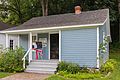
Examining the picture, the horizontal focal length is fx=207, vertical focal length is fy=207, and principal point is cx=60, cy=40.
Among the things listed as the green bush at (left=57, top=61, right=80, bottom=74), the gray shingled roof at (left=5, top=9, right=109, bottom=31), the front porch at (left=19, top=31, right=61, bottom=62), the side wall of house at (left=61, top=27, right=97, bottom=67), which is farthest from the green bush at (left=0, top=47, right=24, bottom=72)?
the side wall of house at (left=61, top=27, right=97, bottom=67)

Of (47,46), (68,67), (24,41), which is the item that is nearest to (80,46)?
(68,67)

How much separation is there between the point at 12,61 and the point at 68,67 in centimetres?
398

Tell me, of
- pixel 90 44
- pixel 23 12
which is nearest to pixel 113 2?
pixel 23 12

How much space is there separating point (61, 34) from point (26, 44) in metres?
4.67

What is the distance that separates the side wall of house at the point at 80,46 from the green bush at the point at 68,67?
0.57 m

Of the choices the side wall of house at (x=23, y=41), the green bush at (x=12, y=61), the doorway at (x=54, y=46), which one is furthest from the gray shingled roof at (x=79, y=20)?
the green bush at (x=12, y=61)

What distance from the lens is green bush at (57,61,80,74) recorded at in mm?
12109

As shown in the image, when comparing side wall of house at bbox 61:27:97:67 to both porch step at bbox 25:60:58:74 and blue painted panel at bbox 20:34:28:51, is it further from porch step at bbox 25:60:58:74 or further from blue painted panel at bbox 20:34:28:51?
blue painted panel at bbox 20:34:28:51

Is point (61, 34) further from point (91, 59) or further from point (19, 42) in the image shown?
point (19, 42)

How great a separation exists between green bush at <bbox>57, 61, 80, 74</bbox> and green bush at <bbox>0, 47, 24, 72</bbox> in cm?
280

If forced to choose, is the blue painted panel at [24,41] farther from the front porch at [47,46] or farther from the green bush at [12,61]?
the green bush at [12,61]

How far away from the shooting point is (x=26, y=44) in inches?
674

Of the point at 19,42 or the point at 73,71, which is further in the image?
the point at 19,42

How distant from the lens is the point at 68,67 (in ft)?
39.9
